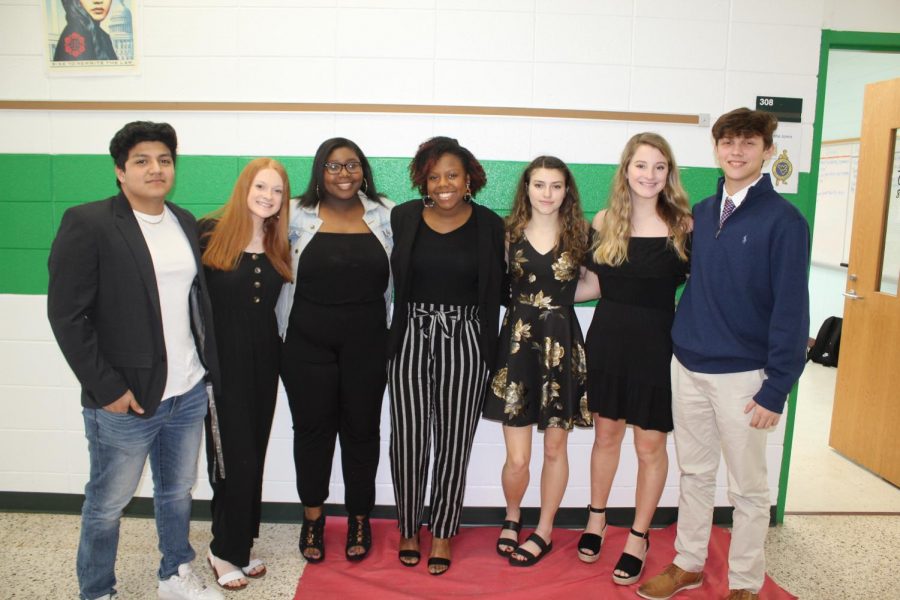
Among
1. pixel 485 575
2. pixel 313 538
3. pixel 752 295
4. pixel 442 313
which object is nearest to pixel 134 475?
pixel 313 538

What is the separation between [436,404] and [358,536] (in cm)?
69

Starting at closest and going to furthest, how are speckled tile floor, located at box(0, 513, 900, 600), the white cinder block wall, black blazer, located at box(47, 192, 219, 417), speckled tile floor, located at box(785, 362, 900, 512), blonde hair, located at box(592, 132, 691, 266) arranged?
black blazer, located at box(47, 192, 219, 417), blonde hair, located at box(592, 132, 691, 266), speckled tile floor, located at box(0, 513, 900, 600), the white cinder block wall, speckled tile floor, located at box(785, 362, 900, 512)

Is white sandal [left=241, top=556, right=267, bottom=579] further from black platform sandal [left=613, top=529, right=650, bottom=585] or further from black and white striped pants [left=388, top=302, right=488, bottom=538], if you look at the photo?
black platform sandal [left=613, top=529, right=650, bottom=585]

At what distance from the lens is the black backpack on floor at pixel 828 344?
18.7ft

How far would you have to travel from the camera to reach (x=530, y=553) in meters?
2.53

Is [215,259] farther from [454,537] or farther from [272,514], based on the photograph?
[454,537]

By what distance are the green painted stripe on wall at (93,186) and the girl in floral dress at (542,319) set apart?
1.37ft

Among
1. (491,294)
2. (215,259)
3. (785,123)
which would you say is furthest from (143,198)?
(785,123)

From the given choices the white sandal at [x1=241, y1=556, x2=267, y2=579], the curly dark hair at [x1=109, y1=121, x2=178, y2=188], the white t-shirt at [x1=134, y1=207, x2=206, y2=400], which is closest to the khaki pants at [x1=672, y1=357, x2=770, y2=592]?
the white sandal at [x1=241, y1=556, x2=267, y2=579]

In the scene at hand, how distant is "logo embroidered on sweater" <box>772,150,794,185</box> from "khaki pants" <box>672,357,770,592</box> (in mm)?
1158

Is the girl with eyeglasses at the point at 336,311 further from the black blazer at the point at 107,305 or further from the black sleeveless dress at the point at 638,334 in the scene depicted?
the black sleeveless dress at the point at 638,334

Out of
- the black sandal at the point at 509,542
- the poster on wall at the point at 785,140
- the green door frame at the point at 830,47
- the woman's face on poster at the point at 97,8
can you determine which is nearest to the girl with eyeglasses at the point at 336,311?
the black sandal at the point at 509,542

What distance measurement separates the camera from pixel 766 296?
2064 millimetres

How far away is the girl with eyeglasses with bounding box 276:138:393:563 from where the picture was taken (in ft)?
7.51
